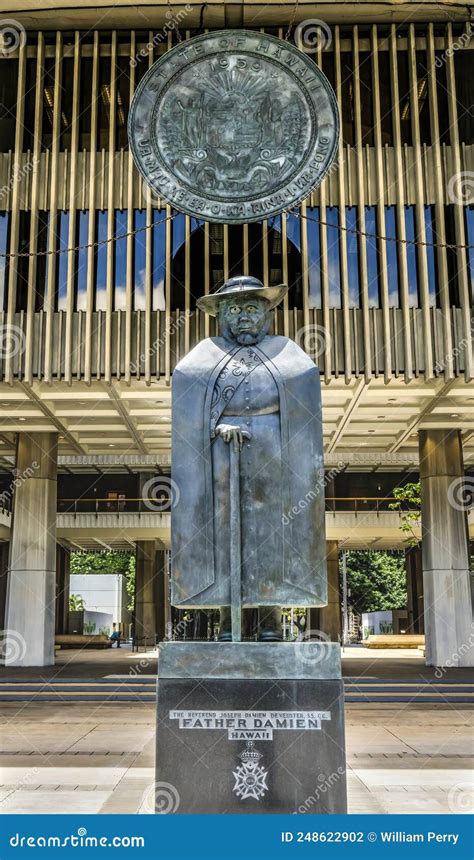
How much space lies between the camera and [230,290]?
195 inches

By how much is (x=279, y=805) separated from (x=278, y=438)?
1.92m

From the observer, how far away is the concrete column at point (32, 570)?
1895 cm

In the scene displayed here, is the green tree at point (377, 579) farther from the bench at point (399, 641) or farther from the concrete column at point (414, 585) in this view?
the bench at point (399, 641)

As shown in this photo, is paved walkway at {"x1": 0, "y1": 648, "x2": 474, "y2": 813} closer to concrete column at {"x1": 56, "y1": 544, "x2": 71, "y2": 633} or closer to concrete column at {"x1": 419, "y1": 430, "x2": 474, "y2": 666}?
concrete column at {"x1": 419, "y1": 430, "x2": 474, "y2": 666}

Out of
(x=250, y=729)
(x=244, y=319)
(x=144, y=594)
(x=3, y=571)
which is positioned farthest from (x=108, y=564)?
(x=250, y=729)

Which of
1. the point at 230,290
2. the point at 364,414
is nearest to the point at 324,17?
the point at 364,414

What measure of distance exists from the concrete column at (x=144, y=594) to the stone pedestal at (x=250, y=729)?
93.3 ft

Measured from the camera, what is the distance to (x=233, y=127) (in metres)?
5.78

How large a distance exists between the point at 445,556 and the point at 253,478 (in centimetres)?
1547

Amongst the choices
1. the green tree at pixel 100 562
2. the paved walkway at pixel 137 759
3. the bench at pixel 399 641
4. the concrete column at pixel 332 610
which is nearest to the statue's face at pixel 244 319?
the paved walkway at pixel 137 759

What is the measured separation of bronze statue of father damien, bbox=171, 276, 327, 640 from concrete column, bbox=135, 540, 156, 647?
28.3 meters

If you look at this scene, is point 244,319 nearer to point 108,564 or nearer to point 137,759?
point 137,759

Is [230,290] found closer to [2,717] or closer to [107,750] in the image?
[107,750]

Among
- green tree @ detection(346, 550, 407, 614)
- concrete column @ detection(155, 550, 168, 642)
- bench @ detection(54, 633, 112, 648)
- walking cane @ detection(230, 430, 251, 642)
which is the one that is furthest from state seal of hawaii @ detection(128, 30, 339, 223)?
green tree @ detection(346, 550, 407, 614)
